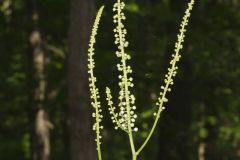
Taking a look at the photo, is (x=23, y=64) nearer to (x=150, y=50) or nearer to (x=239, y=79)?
(x=150, y=50)

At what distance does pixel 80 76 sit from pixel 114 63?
10.4ft

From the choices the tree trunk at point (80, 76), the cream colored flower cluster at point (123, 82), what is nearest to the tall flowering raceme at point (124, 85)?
the cream colored flower cluster at point (123, 82)

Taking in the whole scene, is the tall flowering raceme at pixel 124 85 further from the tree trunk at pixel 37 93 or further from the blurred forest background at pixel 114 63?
the tree trunk at pixel 37 93

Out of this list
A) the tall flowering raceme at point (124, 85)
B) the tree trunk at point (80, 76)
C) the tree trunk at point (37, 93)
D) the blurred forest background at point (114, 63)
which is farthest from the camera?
the tree trunk at point (37, 93)

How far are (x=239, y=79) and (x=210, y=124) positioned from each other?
10.2 meters

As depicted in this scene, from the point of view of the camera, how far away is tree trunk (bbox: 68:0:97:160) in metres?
10.4

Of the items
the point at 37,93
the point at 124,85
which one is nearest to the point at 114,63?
the point at 37,93

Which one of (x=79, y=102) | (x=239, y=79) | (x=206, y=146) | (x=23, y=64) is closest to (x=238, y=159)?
(x=206, y=146)

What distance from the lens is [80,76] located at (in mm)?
10367

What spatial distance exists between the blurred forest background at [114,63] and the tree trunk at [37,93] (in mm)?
29

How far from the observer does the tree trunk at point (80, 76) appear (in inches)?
408

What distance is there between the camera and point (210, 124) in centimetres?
2520

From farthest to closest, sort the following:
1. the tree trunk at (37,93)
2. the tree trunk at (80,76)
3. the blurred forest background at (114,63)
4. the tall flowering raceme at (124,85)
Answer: the tree trunk at (37,93)
the blurred forest background at (114,63)
the tree trunk at (80,76)
the tall flowering raceme at (124,85)

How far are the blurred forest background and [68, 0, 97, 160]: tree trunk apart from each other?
0.05 feet
